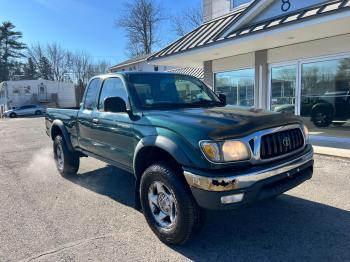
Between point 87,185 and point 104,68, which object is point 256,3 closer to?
point 87,185

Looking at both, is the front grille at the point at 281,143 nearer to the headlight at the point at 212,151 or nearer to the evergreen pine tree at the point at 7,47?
the headlight at the point at 212,151

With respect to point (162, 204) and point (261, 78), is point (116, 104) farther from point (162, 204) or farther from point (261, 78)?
point (261, 78)

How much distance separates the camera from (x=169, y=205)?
3488mm

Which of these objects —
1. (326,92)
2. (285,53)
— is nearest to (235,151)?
(285,53)

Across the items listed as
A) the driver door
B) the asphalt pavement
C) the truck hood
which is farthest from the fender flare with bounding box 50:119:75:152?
the truck hood

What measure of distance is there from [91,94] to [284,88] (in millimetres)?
7178

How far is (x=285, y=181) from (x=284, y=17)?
6.38m

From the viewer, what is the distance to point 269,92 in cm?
1101

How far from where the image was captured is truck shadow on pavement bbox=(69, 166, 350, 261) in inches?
126

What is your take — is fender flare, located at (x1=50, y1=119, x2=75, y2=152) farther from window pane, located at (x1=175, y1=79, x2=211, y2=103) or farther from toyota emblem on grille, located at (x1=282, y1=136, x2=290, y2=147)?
toyota emblem on grille, located at (x1=282, y1=136, x2=290, y2=147)

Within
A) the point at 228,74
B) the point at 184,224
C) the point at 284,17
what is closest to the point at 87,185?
the point at 184,224

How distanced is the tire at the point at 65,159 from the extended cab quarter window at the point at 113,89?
5.37ft

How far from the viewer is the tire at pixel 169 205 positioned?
10.5 feet

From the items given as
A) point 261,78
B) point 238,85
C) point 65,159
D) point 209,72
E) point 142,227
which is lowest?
point 142,227
